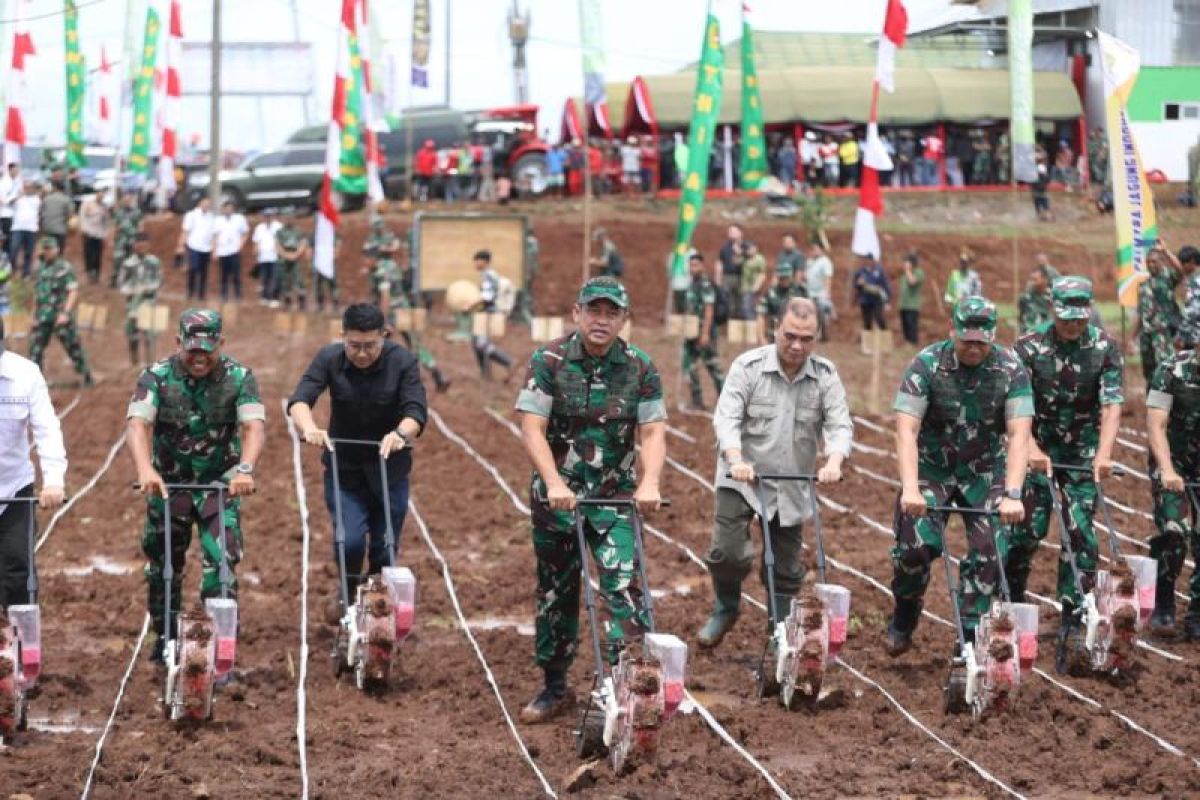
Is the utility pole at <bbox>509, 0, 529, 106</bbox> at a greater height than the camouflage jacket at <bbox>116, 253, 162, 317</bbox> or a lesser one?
greater

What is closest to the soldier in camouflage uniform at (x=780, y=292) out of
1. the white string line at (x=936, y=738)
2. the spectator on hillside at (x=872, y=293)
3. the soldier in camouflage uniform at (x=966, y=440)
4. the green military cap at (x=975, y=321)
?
the spectator on hillside at (x=872, y=293)

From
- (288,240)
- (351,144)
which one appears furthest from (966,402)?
(288,240)

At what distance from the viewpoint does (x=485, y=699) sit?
9.59 metres

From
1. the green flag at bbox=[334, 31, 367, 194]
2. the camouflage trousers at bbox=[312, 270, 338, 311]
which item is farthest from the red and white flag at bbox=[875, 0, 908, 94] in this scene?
the camouflage trousers at bbox=[312, 270, 338, 311]

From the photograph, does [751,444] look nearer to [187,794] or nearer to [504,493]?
[187,794]

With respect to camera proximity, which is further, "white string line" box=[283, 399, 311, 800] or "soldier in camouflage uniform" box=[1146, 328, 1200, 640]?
"soldier in camouflage uniform" box=[1146, 328, 1200, 640]

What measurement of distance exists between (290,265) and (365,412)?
20.7 m

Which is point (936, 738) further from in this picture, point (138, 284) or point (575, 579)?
point (138, 284)

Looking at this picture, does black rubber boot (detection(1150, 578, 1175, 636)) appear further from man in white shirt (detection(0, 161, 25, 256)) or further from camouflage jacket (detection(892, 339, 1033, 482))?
man in white shirt (detection(0, 161, 25, 256))

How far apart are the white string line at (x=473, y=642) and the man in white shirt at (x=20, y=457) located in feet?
7.38

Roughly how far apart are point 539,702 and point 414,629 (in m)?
2.35

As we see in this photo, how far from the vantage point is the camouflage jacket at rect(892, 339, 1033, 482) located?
31.2 ft

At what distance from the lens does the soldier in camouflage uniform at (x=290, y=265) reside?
30.0m

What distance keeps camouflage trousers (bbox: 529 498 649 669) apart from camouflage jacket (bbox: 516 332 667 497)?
17cm
